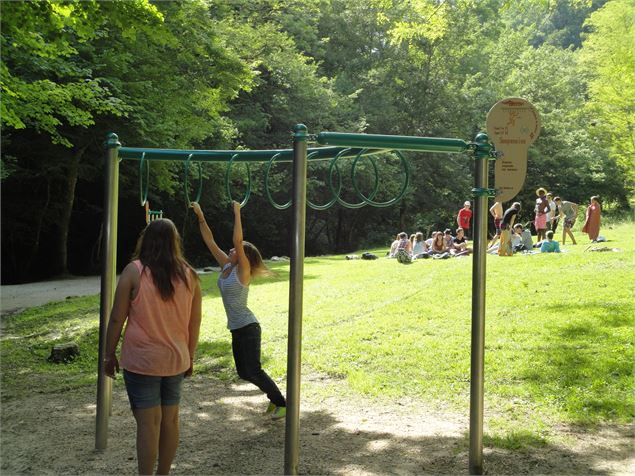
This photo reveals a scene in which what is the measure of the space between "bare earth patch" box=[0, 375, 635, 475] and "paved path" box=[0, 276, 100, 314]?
863cm

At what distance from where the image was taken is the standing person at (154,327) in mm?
3947

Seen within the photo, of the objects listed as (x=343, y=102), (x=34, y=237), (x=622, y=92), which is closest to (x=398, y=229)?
(x=343, y=102)

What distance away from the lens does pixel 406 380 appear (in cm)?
737

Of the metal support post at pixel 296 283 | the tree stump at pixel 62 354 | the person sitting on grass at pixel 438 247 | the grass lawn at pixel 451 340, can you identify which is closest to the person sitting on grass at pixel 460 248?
the person sitting on grass at pixel 438 247

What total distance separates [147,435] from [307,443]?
1.68 metres

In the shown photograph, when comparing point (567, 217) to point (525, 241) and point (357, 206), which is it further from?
point (357, 206)

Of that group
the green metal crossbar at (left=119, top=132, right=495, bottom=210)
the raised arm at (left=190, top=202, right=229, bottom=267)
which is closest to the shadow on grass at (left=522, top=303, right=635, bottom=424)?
the green metal crossbar at (left=119, top=132, right=495, bottom=210)

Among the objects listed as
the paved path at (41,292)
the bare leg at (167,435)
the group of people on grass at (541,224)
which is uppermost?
the group of people on grass at (541,224)

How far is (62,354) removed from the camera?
902cm

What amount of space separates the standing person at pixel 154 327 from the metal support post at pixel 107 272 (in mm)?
1234

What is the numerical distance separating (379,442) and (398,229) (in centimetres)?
3156

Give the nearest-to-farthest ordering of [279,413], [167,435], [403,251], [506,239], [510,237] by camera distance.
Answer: [167,435]
[279,413]
[506,239]
[510,237]
[403,251]

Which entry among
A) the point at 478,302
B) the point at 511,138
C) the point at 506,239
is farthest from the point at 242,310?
the point at 506,239

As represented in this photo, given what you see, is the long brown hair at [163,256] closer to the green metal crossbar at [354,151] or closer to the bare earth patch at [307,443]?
the green metal crossbar at [354,151]
